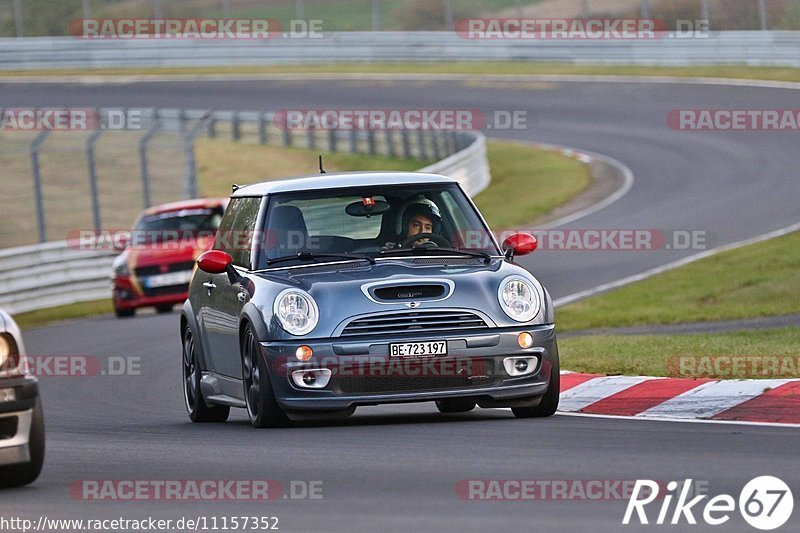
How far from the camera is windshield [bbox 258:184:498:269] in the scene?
1020 cm

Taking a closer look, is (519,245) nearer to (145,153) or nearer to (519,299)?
(519,299)

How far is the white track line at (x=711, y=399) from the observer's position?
31.1 feet

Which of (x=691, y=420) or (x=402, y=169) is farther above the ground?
(x=691, y=420)

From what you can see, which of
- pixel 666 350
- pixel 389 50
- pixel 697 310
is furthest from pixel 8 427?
pixel 389 50

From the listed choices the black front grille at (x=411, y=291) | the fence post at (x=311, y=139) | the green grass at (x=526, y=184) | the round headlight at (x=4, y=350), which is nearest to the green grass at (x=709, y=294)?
the black front grille at (x=411, y=291)

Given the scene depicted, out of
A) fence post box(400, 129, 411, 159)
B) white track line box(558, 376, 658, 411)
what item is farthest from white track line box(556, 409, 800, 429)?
fence post box(400, 129, 411, 159)

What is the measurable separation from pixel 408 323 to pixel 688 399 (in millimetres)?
1714

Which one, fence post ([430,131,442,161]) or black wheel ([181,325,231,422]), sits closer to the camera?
black wheel ([181,325,231,422])

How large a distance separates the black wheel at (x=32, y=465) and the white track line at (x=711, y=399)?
3566 millimetres

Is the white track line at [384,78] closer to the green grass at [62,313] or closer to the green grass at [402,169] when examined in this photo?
the green grass at [402,169]

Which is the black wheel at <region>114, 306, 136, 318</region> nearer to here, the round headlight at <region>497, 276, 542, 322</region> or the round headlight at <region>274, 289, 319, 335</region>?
the round headlight at <region>274, 289, 319, 335</region>

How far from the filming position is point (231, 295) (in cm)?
1034

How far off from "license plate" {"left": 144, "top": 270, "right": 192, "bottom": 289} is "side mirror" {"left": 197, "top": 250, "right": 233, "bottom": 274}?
1190 centimetres

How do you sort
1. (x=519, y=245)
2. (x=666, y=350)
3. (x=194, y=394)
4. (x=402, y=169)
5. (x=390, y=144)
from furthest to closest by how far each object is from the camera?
1. (x=390, y=144)
2. (x=402, y=169)
3. (x=666, y=350)
4. (x=194, y=394)
5. (x=519, y=245)
